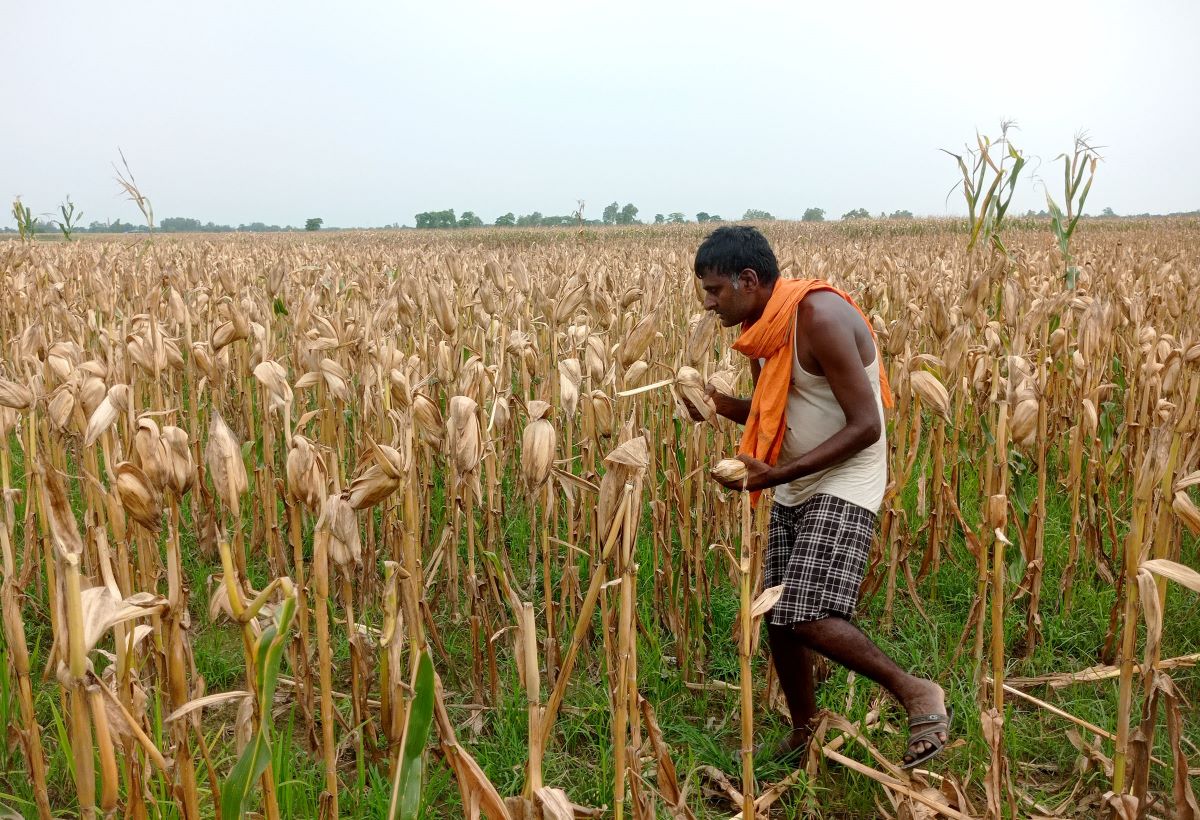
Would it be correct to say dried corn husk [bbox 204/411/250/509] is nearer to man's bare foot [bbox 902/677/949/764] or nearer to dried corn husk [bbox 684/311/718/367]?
dried corn husk [bbox 684/311/718/367]

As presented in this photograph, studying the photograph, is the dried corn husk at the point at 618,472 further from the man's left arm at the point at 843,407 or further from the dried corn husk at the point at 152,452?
the man's left arm at the point at 843,407

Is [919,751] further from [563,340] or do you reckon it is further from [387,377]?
[563,340]

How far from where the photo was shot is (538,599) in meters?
3.54

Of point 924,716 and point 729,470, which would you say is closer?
point 729,470

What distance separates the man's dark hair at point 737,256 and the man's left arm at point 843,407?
0.85ft

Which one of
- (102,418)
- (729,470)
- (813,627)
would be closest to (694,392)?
(729,470)

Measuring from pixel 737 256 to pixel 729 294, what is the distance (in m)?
0.11

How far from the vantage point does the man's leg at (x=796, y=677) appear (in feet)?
8.27

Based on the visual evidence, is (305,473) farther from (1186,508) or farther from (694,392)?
(1186,508)

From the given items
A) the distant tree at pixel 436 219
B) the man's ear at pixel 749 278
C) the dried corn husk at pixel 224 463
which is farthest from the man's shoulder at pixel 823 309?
the distant tree at pixel 436 219

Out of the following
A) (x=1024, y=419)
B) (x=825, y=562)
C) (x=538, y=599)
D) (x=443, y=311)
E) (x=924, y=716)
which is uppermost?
(x=443, y=311)

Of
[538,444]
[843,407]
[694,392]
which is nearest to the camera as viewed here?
[538,444]

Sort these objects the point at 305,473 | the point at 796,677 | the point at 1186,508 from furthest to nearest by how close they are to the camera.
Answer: the point at 796,677
the point at 305,473
the point at 1186,508

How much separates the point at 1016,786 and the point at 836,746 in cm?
52
